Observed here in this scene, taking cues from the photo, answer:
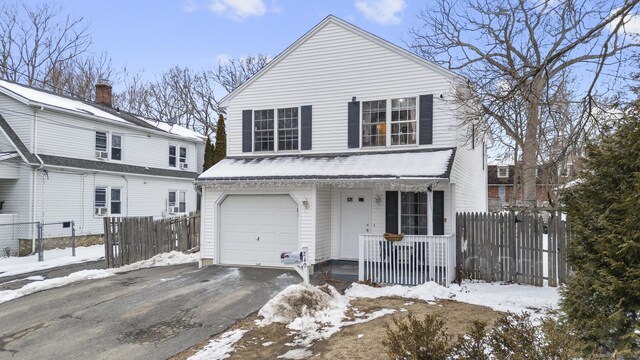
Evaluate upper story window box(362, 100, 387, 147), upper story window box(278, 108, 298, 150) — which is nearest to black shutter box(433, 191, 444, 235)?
upper story window box(362, 100, 387, 147)

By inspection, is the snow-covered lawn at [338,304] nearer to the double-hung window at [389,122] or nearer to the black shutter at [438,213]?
the black shutter at [438,213]

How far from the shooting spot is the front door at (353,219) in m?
12.3

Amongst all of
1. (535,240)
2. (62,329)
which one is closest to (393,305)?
(535,240)

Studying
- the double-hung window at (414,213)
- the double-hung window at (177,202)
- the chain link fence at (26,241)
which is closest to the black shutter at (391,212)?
the double-hung window at (414,213)

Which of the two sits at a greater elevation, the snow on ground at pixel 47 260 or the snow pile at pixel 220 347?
the snow pile at pixel 220 347

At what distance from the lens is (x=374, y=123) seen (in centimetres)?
1249

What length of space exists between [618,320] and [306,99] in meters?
10.2

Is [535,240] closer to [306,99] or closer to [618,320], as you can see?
[618,320]

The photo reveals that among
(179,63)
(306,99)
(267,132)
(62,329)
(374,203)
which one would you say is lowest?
(62,329)

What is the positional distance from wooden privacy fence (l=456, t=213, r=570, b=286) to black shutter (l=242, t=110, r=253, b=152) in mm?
6849

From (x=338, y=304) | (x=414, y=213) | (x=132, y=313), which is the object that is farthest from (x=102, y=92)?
(x=338, y=304)

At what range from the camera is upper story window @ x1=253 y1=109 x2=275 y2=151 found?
13641mm

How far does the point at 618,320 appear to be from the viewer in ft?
14.3

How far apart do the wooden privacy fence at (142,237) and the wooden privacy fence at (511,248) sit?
9.44 metres
